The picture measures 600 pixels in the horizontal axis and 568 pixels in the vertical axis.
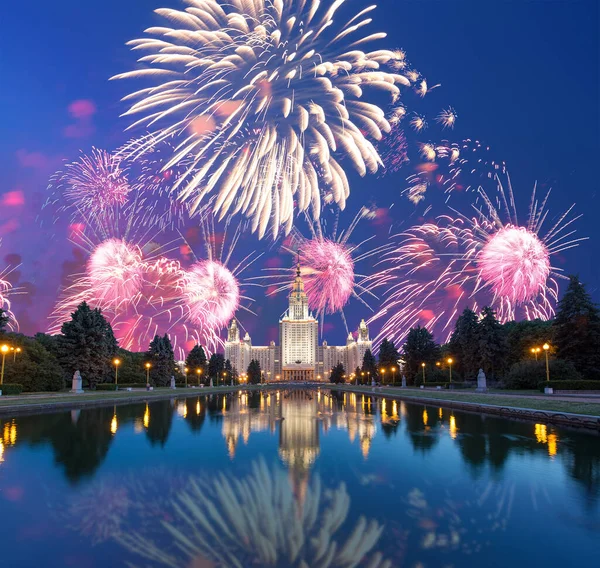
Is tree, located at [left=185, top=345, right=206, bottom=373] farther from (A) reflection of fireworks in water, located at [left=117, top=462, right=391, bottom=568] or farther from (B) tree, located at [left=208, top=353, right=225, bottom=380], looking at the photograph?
(A) reflection of fireworks in water, located at [left=117, top=462, right=391, bottom=568]

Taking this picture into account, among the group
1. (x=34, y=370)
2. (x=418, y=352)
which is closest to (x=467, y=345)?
(x=418, y=352)

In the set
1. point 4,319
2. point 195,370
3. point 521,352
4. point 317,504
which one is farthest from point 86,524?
point 195,370

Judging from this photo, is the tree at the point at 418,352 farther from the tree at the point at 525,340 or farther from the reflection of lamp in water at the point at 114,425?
the reflection of lamp in water at the point at 114,425

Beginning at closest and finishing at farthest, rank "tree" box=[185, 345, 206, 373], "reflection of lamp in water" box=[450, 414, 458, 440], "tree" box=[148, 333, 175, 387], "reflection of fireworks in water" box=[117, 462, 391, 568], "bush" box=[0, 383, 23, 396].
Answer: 1. "reflection of fireworks in water" box=[117, 462, 391, 568]
2. "reflection of lamp in water" box=[450, 414, 458, 440]
3. "bush" box=[0, 383, 23, 396]
4. "tree" box=[148, 333, 175, 387]
5. "tree" box=[185, 345, 206, 373]

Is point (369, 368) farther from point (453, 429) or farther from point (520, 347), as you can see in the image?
point (453, 429)

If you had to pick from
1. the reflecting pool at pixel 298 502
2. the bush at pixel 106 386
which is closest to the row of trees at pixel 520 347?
the reflecting pool at pixel 298 502

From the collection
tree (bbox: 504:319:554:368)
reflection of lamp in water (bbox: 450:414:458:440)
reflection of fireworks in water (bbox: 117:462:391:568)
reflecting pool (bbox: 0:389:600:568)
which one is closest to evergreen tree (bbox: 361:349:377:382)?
tree (bbox: 504:319:554:368)

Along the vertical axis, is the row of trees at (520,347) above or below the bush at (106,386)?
above
